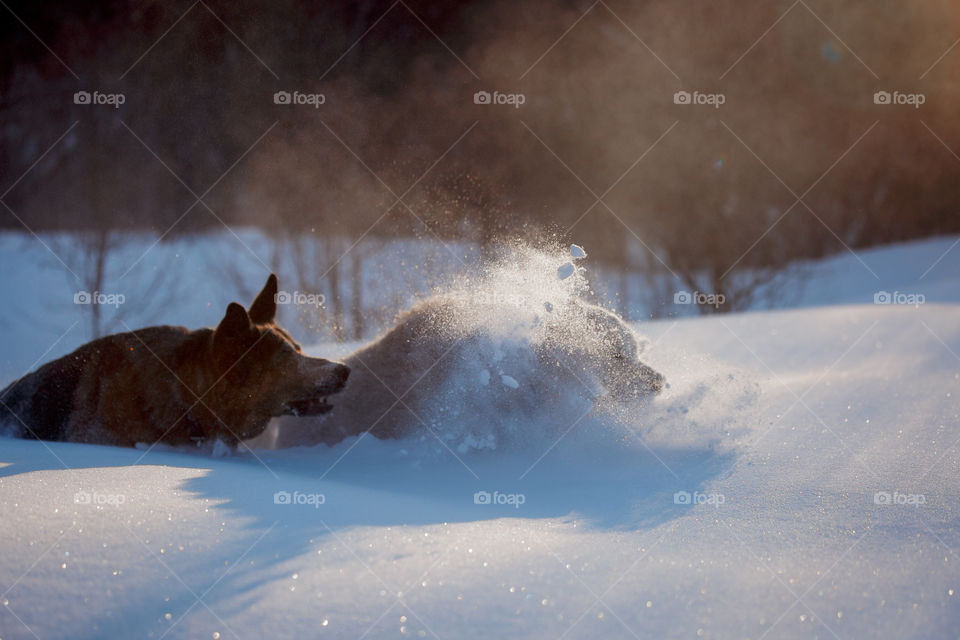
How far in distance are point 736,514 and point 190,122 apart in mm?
9274

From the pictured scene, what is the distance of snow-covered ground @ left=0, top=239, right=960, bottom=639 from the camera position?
1.48 m

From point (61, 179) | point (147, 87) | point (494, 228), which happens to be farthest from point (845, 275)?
point (61, 179)

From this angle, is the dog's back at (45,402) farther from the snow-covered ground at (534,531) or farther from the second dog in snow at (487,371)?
the second dog in snow at (487,371)

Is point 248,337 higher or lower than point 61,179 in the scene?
lower

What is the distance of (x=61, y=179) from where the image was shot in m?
8.97

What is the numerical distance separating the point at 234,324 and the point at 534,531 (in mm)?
2093

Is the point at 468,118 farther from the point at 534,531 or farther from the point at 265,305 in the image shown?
the point at 534,531

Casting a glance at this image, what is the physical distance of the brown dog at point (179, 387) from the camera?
356cm

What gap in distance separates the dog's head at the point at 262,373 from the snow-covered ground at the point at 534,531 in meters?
0.23

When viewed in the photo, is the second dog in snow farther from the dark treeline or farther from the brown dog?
the dark treeline

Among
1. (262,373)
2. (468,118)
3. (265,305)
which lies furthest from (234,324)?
(468,118)

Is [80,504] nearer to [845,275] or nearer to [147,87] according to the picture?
[147,87]

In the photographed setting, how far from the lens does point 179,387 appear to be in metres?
3.69

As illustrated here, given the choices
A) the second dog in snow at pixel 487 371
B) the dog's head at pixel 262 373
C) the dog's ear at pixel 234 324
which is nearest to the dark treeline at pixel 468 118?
the second dog in snow at pixel 487 371
